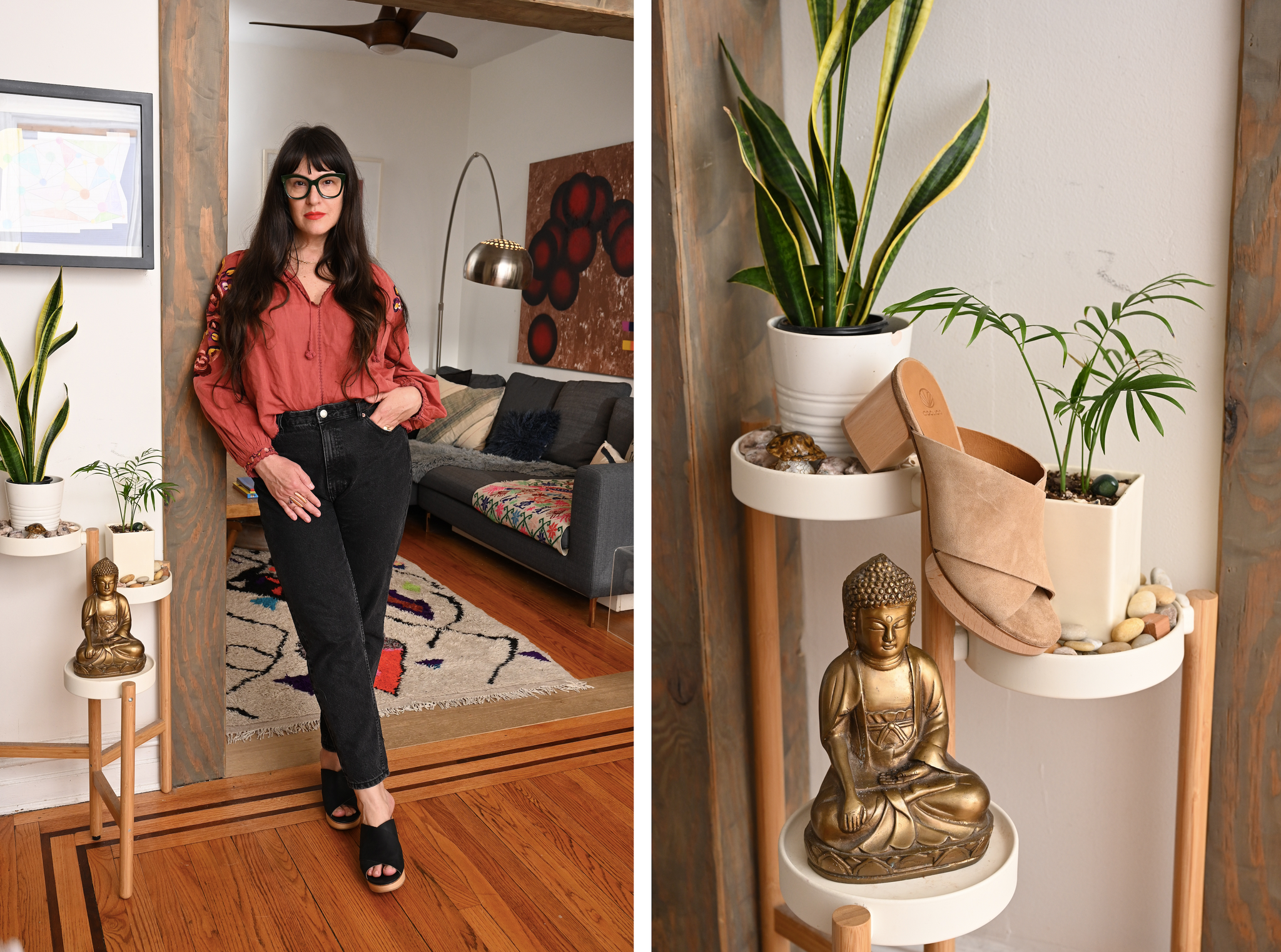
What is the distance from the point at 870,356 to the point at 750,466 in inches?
8.7

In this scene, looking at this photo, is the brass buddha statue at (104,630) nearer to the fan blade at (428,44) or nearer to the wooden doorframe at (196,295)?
the wooden doorframe at (196,295)

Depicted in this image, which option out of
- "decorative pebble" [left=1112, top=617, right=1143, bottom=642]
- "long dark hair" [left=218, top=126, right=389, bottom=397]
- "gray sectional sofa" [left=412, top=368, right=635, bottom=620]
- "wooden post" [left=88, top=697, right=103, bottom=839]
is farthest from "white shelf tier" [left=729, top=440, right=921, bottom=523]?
"gray sectional sofa" [left=412, top=368, right=635, bottom=620]

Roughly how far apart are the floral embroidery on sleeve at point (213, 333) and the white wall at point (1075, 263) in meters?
1.25

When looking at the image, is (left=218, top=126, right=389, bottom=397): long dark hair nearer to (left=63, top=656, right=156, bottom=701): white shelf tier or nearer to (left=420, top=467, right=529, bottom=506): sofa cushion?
(left=63, top=656, right=156, bottom=701): white shelf tier

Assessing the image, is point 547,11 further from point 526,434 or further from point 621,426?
point 526,434

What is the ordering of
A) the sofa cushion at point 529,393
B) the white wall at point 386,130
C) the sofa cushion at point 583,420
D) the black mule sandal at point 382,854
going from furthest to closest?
the white wall at point 386,130 < the sofa cushion at point 529,393 < the sofa cushion at point 583,420 < the black mule sandal at point 382,854

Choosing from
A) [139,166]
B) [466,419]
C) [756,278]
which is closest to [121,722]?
[139,166]

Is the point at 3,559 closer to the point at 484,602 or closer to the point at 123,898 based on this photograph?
the point at 123,898

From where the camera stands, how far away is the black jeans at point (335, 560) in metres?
2.08

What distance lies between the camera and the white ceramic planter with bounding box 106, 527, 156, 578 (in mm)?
2105

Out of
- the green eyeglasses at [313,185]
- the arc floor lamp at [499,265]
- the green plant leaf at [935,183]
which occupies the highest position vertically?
the arc floor lamp at [499,265]

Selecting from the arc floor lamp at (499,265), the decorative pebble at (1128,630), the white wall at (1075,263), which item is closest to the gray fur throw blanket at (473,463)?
the arc floor lamp at (499,265)

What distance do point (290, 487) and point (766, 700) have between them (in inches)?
41.7

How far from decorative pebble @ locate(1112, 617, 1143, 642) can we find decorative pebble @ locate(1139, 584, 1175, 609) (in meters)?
0.06
